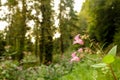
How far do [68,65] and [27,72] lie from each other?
1928mm

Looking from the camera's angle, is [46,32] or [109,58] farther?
[46,32]

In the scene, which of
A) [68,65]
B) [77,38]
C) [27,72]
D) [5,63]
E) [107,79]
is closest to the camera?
[77,38]

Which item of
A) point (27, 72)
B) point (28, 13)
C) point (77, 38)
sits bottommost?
point (27, 72)

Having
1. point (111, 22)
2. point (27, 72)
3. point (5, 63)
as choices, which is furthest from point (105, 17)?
point (5, 63)

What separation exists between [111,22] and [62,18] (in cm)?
1575

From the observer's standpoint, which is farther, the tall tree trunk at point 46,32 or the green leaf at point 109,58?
the tall tree trunk at point 46,32

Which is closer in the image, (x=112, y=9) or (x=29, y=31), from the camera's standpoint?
(x=112, y=9)

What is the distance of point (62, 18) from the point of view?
3591 cm

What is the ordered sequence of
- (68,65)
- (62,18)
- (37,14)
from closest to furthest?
(68,65) → (37,14) → (62,18)

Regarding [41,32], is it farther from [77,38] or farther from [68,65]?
[77,38]

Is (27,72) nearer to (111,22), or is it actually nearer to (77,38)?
(77,38)

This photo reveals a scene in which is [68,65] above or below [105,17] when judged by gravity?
below

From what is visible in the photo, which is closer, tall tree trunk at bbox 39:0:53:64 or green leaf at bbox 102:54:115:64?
green leaf at bbox 102:54:115:64

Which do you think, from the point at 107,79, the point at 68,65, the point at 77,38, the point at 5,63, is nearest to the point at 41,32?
the point at 68,65
